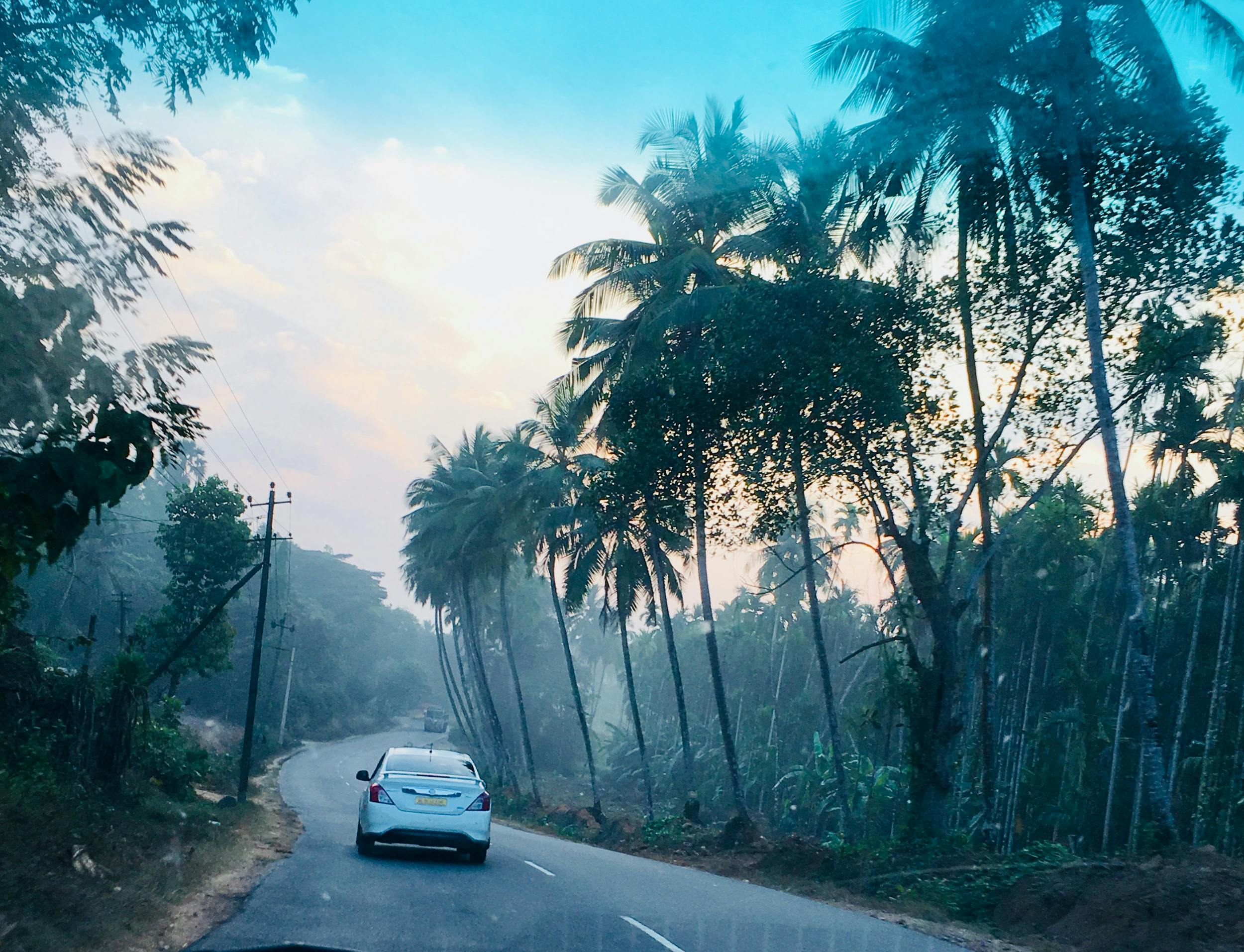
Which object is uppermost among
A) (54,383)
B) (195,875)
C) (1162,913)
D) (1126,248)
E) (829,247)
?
(829,247)

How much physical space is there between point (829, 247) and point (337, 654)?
62.4 m

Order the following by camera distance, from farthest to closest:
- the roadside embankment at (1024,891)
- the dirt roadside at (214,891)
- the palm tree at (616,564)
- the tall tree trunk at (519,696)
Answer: the tall tree trunk at (519,696) → the palm tree at (616,564) → the roadside embankment at (1024,891) → the dirt roadside at (214,891)

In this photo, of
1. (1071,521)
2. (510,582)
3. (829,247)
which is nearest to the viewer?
(829,247)

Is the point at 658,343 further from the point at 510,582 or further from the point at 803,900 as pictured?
the point at 510,582

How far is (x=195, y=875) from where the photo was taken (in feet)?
35.4

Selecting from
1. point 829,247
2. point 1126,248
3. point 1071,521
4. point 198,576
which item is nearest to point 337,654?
point 198,576

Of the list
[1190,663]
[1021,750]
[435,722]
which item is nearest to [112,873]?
[1190,663]

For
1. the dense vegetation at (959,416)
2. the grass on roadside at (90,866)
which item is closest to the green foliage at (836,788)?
the dense vegetation at (959,416)

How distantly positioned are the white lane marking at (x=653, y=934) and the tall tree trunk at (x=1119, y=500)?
25.4 ft

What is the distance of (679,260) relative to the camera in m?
24.3

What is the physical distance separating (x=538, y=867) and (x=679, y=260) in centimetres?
1525

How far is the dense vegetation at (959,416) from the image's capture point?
15.7 m

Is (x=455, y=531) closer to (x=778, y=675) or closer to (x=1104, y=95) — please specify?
(x=778, y=675)

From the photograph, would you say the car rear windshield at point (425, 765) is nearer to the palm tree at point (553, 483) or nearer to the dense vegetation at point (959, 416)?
the dense vegetation at point (959, 416)
